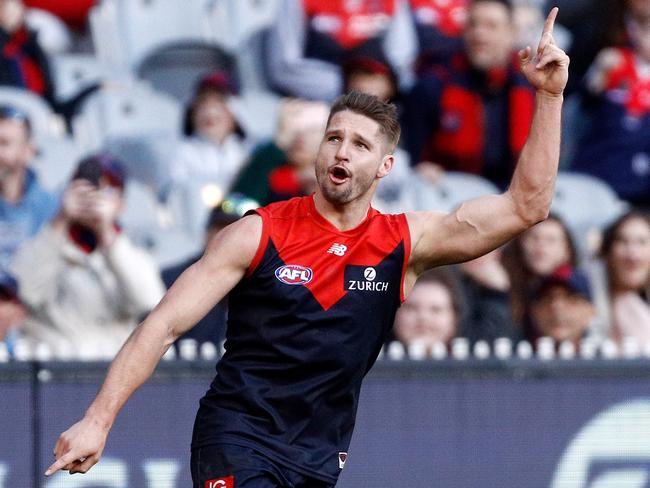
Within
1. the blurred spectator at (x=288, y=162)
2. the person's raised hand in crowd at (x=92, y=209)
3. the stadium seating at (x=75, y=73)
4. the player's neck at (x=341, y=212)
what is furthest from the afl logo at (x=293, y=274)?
the stadium seating at (x=75, y=73)

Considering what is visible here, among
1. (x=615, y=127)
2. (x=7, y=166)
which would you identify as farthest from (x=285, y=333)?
(x=615, y=127)

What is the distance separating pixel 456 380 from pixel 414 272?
1.82 metres

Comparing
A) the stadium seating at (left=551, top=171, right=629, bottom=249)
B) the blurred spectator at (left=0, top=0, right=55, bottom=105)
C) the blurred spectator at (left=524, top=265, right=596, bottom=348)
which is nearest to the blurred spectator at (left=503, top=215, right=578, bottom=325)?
the blurred spectator at (left=524, top=265, right=596, bottom=348)

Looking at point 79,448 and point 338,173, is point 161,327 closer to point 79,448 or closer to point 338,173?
point 79,448

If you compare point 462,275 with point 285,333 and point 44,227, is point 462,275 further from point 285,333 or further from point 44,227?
point 285,333

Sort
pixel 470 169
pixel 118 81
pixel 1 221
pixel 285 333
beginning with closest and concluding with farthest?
pixel 285 333, pixel 1 221, pixel 470 169, pixel 118 81

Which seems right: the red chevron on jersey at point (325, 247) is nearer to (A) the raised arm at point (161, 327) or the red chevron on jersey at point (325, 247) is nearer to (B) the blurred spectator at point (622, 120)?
(A) the raised arm at point (161, 327)

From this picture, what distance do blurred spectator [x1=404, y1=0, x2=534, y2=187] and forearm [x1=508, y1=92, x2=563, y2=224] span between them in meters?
4.49

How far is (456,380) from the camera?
267 inches

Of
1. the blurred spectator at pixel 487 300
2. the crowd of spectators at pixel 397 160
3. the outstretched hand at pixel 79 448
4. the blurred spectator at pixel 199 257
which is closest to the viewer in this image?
the outstretched hand at pixel 79 448

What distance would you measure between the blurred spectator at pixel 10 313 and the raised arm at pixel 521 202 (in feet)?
10.9

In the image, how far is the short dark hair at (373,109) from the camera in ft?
16.1

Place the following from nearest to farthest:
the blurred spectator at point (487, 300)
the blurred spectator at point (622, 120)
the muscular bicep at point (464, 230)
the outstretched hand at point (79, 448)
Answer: the outstretched hand at point (79, 448)
the muscular bicep at point (464, 230)
the blurred spectator at point (487, 300)
the blurred spectator at point (622, 120)

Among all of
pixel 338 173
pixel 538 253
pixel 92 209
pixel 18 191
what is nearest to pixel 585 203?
pixel 538 253
